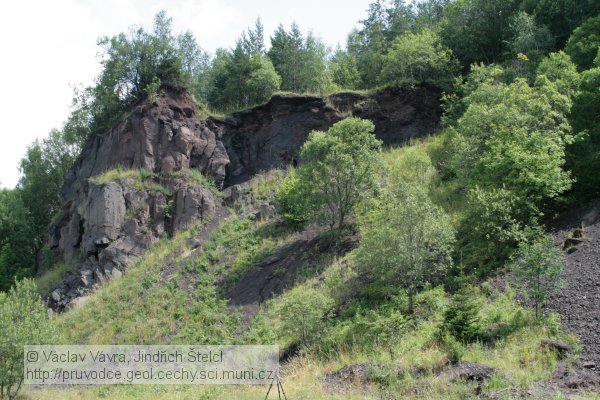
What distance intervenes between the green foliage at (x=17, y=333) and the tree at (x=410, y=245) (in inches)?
386

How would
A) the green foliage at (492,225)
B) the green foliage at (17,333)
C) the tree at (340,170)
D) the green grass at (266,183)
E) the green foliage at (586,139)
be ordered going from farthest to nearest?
the green grass at (266,183) → the tree at (340,170) → the green foliage at (586,139) → the green foliage at (492,225) → the green foliage at (17,333)

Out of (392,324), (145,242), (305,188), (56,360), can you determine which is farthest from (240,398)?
(145,242)

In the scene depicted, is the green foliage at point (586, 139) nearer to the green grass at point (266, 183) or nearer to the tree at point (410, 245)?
→ the tree at point (410, 245)

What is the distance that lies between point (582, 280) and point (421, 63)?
23.1 metres

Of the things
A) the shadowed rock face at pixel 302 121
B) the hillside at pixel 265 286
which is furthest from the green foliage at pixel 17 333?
the shadowed rock face at pixel 302 121

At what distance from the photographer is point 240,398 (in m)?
12.6

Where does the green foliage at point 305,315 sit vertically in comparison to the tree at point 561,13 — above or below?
below

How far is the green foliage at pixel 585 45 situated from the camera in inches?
980

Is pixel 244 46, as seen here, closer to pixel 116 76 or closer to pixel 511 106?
pixel 116 76

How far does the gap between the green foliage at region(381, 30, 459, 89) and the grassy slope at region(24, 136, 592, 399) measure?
6.34 meters

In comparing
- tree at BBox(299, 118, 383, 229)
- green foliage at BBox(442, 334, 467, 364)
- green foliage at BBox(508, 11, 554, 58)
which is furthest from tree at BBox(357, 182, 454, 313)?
green foliage at BBox(508, 11, 554, 58)

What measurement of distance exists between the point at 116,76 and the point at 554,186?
26.3 m

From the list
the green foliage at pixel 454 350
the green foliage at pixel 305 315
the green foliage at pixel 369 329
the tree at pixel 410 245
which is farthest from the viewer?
the tree at pixel 410 245

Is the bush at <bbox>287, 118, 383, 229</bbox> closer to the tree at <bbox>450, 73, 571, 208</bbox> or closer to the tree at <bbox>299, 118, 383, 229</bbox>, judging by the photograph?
the tree at <bbox>299, 118, 383, 229</bbox>
